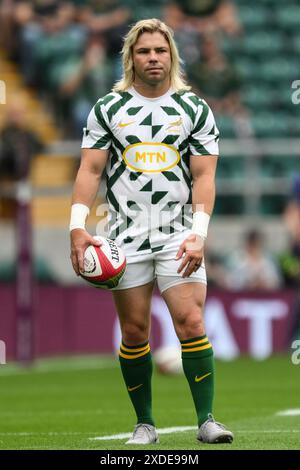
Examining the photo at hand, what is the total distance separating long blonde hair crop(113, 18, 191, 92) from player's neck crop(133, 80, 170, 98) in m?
0.05

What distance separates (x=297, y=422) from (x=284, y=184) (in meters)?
8.99

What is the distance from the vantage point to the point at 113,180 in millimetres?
7551

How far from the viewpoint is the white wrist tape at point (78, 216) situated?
7480 millimetres

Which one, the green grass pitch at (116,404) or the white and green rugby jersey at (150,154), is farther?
the green grass pitch at (116,404)

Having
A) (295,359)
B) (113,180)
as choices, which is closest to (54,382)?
(295,359)

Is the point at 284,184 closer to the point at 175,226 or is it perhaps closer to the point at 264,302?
the point at 264,302

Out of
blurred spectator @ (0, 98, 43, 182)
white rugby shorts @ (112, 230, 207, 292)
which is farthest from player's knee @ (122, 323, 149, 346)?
blurred spectator @ (0, 98, 43, 182)

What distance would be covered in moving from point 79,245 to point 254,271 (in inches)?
373

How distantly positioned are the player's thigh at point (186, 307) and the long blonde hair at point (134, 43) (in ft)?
3.56

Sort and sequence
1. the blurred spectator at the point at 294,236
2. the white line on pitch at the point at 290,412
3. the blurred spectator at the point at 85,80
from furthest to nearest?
the blurred spectator at the point at 85,80 < the blurred spectator at the point at 294,236 < the white line on pitch at the point at 290,412

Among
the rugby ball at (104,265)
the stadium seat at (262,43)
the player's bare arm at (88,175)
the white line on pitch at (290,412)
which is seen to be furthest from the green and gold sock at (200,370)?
the stadium seat at (262,43)

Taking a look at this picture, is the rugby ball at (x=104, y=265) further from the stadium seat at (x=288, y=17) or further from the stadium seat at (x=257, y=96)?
the stadium seat at (x=288, y=17)

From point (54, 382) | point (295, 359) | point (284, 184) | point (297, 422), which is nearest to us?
point (297, 422)
